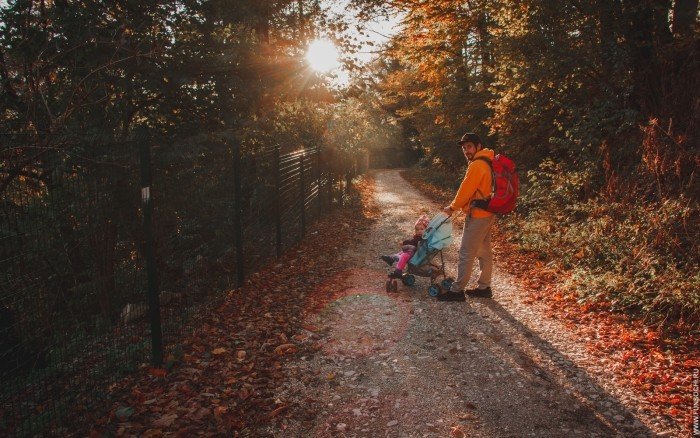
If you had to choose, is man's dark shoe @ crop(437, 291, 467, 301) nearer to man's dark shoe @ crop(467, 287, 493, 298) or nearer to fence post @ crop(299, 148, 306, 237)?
man's dark shoe @ crop(467, 287, 493, 298)

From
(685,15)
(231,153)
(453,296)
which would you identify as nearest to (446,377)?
(453,296)

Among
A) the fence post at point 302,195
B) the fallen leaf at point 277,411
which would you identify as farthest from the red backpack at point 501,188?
the fence post at point 302,195

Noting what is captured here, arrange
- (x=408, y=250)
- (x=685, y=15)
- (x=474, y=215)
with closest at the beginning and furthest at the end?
(x=474, y=215)
(x=408, y=250)
(x=685, y=15)

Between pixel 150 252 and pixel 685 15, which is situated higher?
pixel 685 15

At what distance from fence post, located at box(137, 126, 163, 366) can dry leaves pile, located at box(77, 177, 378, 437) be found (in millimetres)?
263

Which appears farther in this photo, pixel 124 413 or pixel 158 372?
pixel 158 372

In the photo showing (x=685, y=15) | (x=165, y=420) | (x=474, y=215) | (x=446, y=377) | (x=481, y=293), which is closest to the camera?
(x=165, y=420)

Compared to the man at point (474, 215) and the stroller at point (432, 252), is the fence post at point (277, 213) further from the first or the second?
the man at point (474, 215)

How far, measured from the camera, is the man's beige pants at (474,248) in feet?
20.5

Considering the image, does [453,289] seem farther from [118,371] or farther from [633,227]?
[118,371]

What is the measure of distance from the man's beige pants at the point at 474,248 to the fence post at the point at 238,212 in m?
3.42

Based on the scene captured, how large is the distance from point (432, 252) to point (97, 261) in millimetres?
4598

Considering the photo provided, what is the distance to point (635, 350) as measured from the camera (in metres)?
4.93

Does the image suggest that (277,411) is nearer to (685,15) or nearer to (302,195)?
(302,195)
